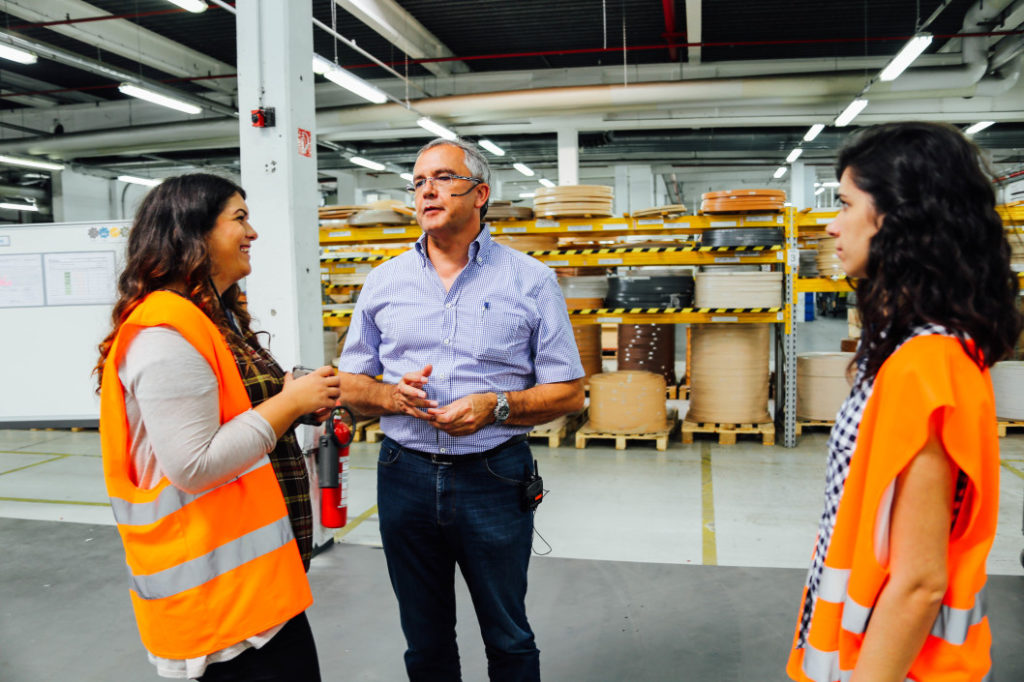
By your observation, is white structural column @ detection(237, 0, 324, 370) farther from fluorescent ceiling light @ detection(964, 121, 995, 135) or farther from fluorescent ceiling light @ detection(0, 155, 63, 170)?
fluorescent ceiling light @ detection(0, 155, 63, 170)

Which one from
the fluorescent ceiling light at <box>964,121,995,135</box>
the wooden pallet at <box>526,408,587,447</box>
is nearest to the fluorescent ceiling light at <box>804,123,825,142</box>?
the fluorescent ceiling light at <box>964,121,995,135</box>

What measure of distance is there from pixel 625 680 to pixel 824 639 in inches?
78.5

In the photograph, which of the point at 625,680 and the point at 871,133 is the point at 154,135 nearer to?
the point at 625,680

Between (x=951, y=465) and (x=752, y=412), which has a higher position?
(x=951, y=465)

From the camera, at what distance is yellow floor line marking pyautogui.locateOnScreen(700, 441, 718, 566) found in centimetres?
448

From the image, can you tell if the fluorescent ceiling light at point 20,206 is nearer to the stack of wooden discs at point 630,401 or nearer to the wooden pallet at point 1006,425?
the stack of wooden discs at point 630,401

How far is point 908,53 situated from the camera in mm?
8094

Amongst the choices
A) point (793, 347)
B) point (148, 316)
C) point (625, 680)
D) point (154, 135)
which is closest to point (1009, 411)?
point (793, 347)

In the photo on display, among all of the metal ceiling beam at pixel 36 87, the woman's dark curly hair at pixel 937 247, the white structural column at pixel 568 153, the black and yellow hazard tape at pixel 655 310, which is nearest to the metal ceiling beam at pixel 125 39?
the metal ceiling beam at pixel 36 87

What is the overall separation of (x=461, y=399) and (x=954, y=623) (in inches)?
51.7

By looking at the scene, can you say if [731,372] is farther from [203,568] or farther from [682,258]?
[203,568]

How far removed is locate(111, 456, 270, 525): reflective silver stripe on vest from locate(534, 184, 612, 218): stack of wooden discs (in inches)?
250

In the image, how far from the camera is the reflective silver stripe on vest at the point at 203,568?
1.53 meters

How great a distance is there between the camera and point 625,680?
9.82 feet
